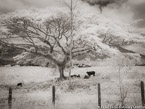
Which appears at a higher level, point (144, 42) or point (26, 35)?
point (26, 35)

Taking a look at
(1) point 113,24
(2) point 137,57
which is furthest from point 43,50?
(2) point 137,57

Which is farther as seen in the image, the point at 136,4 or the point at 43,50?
the point at 43,50

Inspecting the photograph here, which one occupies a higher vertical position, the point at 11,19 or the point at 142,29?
the point at 11,19

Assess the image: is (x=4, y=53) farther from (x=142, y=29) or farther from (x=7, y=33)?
(x=142, y=29)

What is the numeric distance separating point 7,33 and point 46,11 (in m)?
3.20

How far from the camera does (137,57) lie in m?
11.6

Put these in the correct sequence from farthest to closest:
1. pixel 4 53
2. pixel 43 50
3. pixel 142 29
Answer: pixel 43 50, pixel 4 53, pixel 142 29

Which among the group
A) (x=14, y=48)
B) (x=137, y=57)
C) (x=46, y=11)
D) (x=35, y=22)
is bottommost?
(x=137, y=57)

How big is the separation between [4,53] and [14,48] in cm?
86

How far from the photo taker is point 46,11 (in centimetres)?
1151

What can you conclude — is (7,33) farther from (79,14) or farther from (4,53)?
(79,14)

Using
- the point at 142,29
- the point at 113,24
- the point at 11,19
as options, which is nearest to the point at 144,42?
the point at 142,29

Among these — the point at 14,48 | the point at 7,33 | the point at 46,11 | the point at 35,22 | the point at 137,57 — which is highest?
the point at 46,11

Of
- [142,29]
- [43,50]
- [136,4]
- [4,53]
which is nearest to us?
[136,4]
